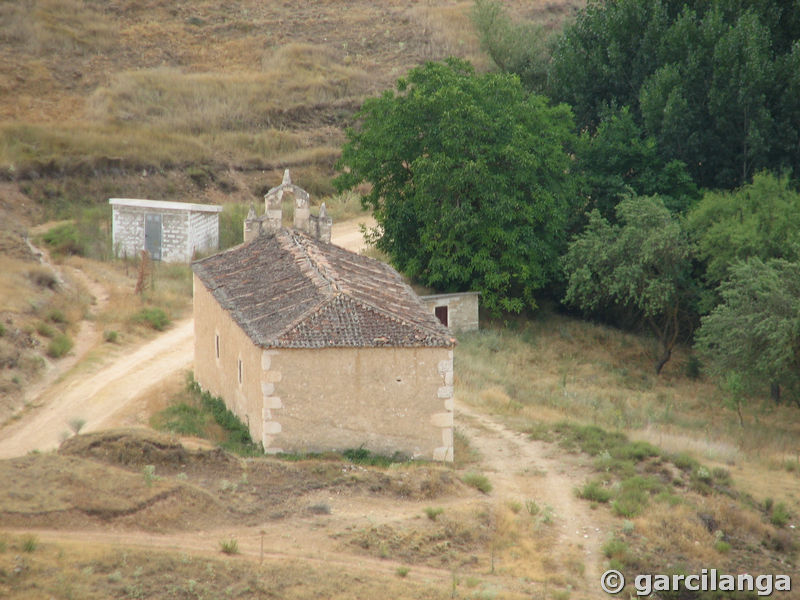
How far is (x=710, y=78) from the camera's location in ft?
151

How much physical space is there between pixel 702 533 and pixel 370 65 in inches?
2121

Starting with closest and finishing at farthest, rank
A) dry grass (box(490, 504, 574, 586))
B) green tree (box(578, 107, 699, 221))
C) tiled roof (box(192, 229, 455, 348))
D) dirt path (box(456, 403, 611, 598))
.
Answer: dry grass (box(490, 504, 574, 586))
dirt path (box(456, 403, 611, 598))
tiled roof (box(192, 229, 455, 348))
green tree (box(578, 107, 699, 221))

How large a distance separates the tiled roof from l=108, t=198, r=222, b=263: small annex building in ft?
45.6

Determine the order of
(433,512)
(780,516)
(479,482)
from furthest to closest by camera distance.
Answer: (780,516), (479,482), (433,512)

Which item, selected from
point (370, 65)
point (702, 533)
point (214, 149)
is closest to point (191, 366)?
point (702, 533)

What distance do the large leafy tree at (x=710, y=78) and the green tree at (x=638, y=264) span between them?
4.82 meters

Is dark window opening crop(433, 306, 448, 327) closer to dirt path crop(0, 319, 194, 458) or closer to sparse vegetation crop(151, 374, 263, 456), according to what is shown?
dirt path crop(0, 319, 194, 458)

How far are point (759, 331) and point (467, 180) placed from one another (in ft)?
41.1

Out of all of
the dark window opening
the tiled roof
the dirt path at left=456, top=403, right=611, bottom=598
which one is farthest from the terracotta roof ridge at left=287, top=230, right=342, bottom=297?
the dark window opening

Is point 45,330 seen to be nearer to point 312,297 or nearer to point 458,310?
point 312,297

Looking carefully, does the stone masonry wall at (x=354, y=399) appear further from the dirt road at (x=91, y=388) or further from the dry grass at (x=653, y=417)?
the dirt road at (x=91, y=388)

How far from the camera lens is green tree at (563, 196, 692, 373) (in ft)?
134

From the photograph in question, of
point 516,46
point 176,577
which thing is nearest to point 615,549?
point 176,577

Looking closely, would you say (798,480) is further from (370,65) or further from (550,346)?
(370,65)
